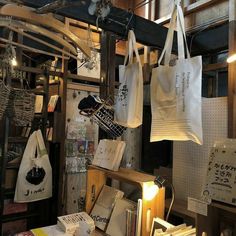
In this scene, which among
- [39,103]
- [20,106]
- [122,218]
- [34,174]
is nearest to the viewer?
[122,218]

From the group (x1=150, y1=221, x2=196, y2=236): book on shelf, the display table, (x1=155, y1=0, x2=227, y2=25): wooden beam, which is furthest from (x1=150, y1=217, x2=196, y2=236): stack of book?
(x1=155, y1=0, x2=227, y2=25): wooden beam

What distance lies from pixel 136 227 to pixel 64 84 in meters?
1.94

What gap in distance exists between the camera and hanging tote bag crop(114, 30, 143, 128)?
1.64 metres

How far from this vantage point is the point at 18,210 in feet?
9.36

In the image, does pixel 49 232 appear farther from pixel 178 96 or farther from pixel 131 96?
pixel 178 96

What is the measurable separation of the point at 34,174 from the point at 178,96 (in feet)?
6.39

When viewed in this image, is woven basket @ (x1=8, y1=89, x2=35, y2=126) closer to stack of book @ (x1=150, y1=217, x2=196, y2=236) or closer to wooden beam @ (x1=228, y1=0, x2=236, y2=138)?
stack of book @ (x1=150, y1=217, x2=196, y2=236)

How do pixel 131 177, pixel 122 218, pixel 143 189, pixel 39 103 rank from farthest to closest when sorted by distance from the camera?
1. pixel 39 103
2. pixel 122 218
3. pixel 131 177
4. pixel 143 189

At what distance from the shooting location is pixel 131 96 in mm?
1648

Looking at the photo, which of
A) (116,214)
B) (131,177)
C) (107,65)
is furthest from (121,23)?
(116,214)

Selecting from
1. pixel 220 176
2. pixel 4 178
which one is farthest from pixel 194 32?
pixel 4 178

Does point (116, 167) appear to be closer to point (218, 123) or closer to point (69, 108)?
point (218, 123)

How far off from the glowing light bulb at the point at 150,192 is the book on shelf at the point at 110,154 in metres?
0.35

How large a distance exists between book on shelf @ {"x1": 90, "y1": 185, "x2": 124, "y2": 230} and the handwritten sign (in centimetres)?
92
